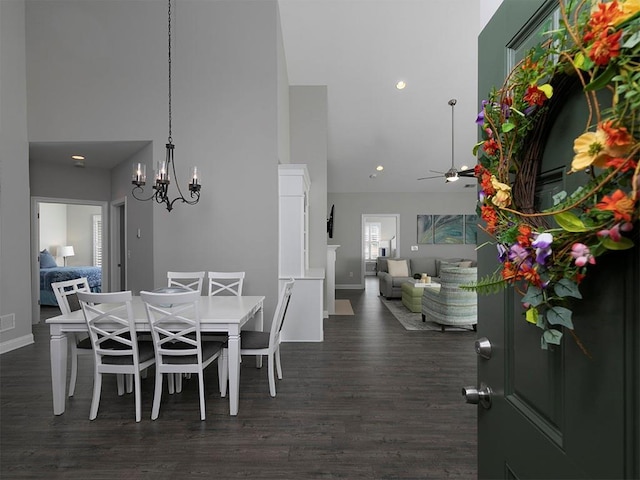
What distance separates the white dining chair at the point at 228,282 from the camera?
3.83m

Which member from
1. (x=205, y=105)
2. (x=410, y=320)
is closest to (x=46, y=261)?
(x=205, y=105)

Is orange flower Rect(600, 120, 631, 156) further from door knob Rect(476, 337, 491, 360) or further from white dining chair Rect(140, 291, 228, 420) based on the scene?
white dining chair Rect(140, 291, 228, 420)

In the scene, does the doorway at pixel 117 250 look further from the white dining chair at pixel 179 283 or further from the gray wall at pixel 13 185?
the white dining chair at pixel 179 283

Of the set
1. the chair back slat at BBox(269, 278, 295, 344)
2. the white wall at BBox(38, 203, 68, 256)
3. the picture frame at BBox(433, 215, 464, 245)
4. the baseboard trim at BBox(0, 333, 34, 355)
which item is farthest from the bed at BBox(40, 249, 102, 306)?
the picture frame at BBox(433, 215, 464, 245)

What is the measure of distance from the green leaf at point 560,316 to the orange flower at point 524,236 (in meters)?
0.13

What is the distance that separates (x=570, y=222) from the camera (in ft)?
1.78

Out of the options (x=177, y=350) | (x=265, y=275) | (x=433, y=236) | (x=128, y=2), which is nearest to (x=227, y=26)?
(x=128, y=2)

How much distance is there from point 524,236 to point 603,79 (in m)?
0.27

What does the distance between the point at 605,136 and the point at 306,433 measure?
96.3 inches

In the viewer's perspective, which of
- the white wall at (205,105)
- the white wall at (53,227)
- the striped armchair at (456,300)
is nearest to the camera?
the white wall at (205,105)

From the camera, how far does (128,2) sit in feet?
13.8

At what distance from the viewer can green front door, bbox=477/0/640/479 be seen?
0.53 meters

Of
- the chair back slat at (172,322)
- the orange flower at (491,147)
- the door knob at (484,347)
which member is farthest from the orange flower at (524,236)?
the chair back slat at (172,322)

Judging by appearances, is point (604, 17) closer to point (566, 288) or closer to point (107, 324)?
point (566, 288)
